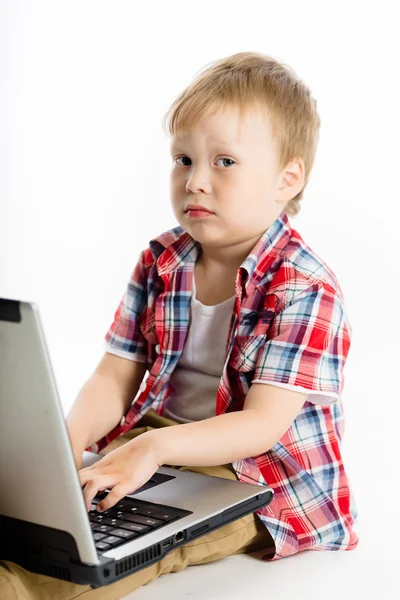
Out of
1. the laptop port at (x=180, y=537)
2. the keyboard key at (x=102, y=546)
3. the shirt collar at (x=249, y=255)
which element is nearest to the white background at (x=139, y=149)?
the shirt collar at (x=249, y=255)

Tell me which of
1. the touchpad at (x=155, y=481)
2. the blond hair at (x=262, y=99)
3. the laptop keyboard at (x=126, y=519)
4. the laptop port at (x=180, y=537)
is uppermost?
the blond hair at (x=262, y=99)

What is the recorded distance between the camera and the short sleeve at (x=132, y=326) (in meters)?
1.61

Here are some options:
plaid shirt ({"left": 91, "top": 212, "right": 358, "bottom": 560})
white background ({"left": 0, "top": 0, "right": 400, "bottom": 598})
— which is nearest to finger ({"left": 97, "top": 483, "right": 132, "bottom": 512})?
plaid shirt ({"left": 91, "top": 212, "right": 358, "bottom": 560})

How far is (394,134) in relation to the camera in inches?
98.0

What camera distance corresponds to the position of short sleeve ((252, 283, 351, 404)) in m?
1.37

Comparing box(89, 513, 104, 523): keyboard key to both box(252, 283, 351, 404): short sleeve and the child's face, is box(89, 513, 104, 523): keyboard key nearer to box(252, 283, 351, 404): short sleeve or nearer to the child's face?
box(252, 283, 351, 404): short sleeve

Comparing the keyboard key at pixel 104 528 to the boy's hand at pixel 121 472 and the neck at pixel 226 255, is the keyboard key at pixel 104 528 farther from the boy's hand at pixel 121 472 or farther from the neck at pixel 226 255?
the neck at pixel 226 255

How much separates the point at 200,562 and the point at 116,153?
1626 millimetres

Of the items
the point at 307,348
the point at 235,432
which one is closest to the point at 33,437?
the point at 235,432

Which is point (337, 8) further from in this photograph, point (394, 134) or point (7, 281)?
point (7, 281)

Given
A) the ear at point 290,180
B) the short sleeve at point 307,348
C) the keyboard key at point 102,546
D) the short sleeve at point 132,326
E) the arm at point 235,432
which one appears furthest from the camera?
the short sleeve at point 132,326

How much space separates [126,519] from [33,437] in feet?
0.79

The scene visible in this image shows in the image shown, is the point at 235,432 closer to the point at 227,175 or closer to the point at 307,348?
the point at 307,348

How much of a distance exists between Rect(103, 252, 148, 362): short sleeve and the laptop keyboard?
429mm
